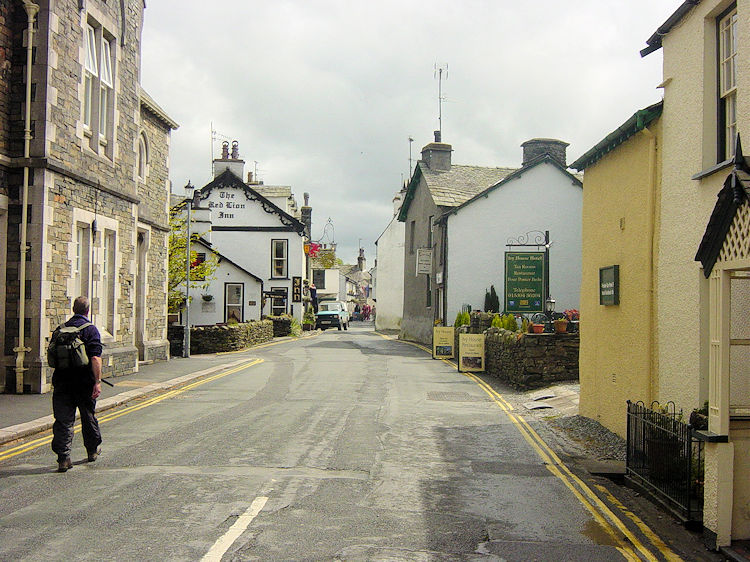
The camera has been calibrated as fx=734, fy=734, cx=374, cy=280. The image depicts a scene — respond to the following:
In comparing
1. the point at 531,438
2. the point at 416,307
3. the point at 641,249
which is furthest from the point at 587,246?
the point at 416,307

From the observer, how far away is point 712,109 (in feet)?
29.8

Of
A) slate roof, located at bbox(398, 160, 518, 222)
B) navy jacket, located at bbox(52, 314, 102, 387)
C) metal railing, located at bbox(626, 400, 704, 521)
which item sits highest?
slate roof, located at bbox(398, 160, 518, 222)

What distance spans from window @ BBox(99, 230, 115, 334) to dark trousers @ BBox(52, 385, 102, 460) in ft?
31.6

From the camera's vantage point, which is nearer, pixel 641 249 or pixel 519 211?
pixel 641 249

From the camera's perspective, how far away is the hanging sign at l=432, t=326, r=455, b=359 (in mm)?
27781

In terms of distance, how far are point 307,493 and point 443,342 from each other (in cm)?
2036

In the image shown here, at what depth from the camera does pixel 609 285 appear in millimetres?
12414

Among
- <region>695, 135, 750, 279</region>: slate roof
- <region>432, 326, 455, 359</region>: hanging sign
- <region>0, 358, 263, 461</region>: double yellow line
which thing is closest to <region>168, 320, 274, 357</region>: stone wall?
<region>0, 358, 263, 461</region>: double yellow line

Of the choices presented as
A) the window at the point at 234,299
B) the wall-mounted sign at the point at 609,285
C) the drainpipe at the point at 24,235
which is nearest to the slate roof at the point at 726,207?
the wall-mounted sign at the point at 609,285

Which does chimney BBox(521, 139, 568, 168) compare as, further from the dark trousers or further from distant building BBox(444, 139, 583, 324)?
the dark trousers

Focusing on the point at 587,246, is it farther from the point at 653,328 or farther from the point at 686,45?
the point at 686,45

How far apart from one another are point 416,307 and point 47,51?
1157 inches

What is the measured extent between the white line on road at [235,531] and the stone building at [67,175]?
9268 mm

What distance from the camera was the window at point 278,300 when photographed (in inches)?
1960
